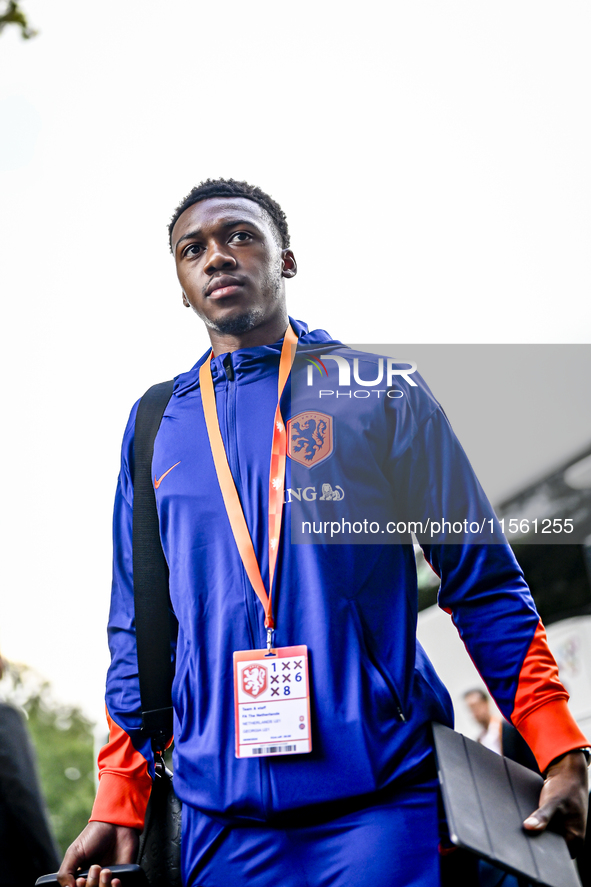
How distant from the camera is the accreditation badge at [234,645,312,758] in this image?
1.48 m

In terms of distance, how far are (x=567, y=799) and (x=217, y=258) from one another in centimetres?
141

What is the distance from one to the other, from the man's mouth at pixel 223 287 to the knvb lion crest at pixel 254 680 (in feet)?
3.03

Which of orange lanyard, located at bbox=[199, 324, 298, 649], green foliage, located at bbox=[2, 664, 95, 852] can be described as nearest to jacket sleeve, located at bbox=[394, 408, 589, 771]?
orange lanyard, located at bbox=[199, 324, 298, 649]

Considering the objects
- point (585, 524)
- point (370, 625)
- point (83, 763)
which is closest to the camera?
point (370, 625)

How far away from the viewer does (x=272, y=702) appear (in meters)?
1.52

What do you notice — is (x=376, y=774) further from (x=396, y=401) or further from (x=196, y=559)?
(x=396, y=401)

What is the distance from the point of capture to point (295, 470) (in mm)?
1732

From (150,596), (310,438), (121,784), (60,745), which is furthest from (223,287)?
(60,745)

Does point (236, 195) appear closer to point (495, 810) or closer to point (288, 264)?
point (288, 264)

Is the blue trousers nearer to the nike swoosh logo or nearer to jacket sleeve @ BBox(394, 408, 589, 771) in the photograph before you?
jacket sleeve @ BBox(394, 408, 589, 771)

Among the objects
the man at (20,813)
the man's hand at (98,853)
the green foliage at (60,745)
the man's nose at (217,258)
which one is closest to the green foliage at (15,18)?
the man's nose at (217,258)

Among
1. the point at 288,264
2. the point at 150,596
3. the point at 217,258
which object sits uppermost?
the point at 288,264

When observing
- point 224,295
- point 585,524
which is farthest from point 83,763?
point 224,295

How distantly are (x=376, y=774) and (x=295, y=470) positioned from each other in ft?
2.07
